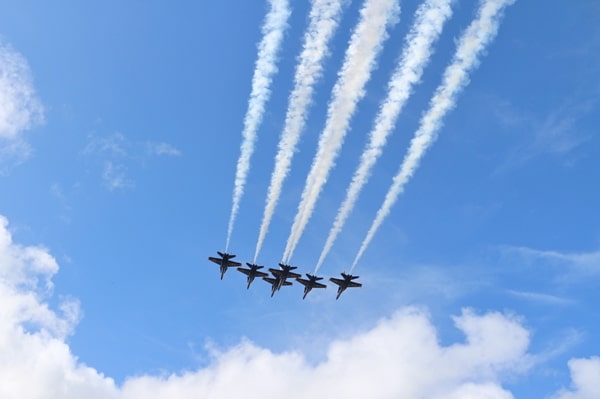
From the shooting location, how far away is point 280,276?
165 feet

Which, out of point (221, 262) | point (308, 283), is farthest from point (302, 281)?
point (221, 262)

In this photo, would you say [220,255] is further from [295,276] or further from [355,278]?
[355,278]

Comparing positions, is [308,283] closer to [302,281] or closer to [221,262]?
[302,281]

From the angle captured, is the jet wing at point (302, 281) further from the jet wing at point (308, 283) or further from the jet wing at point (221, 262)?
the jet wing at point (221, 262)

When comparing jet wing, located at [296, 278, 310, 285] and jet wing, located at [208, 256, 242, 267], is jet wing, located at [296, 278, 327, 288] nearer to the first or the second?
jet wing, located at [296, 278, 310, 285]

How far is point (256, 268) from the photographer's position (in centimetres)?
5116

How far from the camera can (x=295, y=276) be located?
163ft

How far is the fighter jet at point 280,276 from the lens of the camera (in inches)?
1898

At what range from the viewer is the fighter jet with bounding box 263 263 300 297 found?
48.2 m

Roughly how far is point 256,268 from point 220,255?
382 centimetres

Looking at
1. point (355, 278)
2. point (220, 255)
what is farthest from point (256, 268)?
point (355, 278)

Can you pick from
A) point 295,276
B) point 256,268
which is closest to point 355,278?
point 295,276

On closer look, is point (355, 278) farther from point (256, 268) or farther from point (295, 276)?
point (256, 268)

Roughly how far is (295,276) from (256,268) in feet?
12.8
